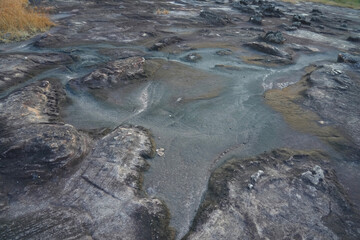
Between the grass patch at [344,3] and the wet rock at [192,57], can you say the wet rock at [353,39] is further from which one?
the grass patch at [344,3]

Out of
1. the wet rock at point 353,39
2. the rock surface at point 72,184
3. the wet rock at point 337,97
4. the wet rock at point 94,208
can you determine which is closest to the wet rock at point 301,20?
the wet rock at point 353,39

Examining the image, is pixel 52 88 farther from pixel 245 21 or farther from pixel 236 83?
pixel 245 21

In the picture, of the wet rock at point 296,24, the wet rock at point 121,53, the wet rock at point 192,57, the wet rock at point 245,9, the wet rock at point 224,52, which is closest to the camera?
the wet rock at point 121,53

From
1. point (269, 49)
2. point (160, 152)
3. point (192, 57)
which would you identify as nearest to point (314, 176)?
point (160, 152)

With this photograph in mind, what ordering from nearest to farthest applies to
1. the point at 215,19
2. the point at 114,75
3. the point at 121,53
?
the point at 114,75, the point at 121,53, the point at 215,19

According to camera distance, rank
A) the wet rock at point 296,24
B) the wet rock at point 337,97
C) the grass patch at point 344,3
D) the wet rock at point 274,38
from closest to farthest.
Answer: the wet rock at point 337,97 → the wet rock at point 274,38 → the wet rock at point 296,24 → the grass patch at point 344,3

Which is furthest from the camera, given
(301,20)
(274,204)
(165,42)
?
(301,20)

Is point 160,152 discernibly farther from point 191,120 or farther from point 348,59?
point 348,59
